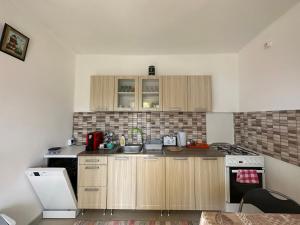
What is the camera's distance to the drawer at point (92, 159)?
7.20ft

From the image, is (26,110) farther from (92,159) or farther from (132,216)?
(132,216)

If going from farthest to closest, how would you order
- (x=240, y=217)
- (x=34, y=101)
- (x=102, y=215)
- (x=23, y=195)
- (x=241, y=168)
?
(x=102, y=215), (x=241, y=168), (x=34, y=101), (x=23, y=195), (x=240, y=217)

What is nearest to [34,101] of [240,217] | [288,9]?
[240,217]

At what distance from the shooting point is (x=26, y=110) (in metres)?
1.82

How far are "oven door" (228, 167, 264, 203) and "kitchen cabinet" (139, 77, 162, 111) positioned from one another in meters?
1.31

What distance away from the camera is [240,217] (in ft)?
3.03

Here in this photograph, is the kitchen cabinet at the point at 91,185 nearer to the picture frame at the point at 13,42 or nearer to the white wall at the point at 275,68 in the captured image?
the picture frame at the point at 13,42

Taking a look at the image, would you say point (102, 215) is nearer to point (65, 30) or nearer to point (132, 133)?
point (132, 133)

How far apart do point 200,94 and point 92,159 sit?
71.8 inches

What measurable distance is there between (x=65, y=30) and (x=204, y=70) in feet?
7.08

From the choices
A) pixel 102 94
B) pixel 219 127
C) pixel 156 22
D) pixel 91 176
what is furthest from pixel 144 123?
pixel 156 22

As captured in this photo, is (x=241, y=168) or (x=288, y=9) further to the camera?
(x=241, y=168)

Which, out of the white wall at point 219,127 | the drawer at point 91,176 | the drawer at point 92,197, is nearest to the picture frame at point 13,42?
the drawer at point 91,176

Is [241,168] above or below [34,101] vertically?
below
